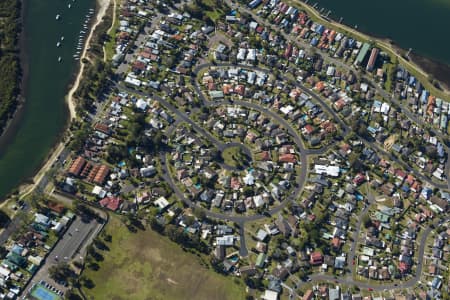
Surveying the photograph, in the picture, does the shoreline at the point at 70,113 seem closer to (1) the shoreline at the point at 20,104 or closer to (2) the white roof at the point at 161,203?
(1) the shoreline at the point at 20,104

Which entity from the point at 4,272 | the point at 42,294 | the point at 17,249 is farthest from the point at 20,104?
the point at 42,294

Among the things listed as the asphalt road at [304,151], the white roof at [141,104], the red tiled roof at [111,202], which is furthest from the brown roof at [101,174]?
the white roof at [141,104]

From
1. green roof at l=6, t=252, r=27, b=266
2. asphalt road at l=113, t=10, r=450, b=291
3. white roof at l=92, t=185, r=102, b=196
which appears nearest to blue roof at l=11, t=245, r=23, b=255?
green roof at l=6, t=252, r=27, b=266

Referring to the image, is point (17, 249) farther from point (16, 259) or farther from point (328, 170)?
point (328, 170)

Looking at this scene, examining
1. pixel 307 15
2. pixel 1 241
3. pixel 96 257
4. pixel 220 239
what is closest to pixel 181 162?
pixel 220 239

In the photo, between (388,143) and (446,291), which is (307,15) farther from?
(446,291)
